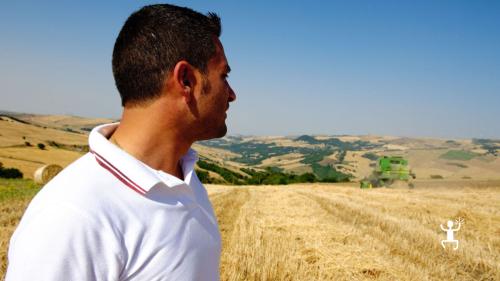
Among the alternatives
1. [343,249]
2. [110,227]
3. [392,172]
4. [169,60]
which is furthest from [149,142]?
[392,172]

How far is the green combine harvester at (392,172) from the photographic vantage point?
31234 millimetres

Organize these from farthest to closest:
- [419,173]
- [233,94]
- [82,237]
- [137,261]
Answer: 1. [419,173]
2. [233,94]
3. [137,261]
4. [82,237]

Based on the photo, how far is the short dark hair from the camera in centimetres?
158

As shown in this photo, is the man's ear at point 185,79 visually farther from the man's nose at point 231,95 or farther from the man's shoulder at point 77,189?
the man's shoulder at point 77,189

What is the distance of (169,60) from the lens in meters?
1.59

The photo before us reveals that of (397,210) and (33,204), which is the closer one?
(33,204)

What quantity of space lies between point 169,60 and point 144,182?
48 centimetres

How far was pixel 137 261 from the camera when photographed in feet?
4.19

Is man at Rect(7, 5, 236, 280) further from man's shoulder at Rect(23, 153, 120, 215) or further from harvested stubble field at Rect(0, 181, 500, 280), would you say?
harvested stubble field at Rect(0, 181, 500, 280)

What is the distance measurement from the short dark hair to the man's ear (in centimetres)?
2

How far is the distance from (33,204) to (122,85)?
59 cm

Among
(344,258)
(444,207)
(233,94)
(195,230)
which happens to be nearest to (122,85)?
(233,94)

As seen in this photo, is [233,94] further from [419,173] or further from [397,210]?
[419,173]

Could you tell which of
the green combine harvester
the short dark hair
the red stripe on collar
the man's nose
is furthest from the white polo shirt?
the green combine harvester
